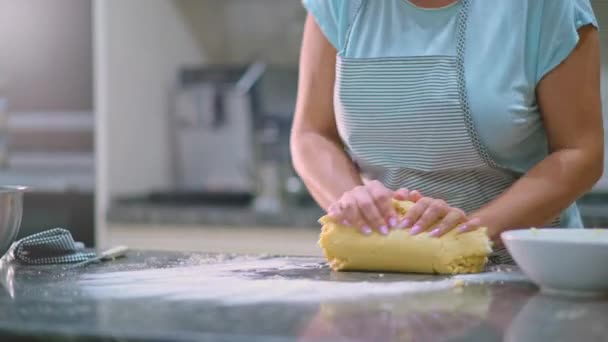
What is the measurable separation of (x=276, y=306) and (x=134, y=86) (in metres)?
1.85

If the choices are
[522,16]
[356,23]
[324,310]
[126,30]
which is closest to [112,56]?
[126,30]

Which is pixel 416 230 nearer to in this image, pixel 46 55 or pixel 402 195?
pixel 402 195

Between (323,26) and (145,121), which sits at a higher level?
(323,26)

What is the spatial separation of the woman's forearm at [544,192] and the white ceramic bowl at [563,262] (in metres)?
0.21

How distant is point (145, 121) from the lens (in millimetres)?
2635

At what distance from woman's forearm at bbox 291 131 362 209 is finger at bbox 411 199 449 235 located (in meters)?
0.18

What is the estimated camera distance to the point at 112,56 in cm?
247

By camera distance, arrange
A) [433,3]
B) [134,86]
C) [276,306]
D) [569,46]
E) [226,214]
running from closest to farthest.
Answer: [276,306] → [569,46] → [433,3] → [226,214] → [134,86]

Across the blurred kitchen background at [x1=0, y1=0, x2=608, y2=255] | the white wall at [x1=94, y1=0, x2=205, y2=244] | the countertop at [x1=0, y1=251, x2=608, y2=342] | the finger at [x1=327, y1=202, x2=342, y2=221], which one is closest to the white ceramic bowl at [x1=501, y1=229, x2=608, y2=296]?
the countertop at [x1=0, y1=251, x2=608, y2=342]

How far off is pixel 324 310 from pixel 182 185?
1973 millimetres

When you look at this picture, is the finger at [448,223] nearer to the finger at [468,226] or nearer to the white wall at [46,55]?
the finger at [468,226]

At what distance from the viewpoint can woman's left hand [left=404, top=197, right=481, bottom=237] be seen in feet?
3.48

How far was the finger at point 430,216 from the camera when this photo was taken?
106 cm

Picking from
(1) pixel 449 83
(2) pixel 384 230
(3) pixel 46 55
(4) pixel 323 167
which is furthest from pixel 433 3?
(3) pixel 46 55
